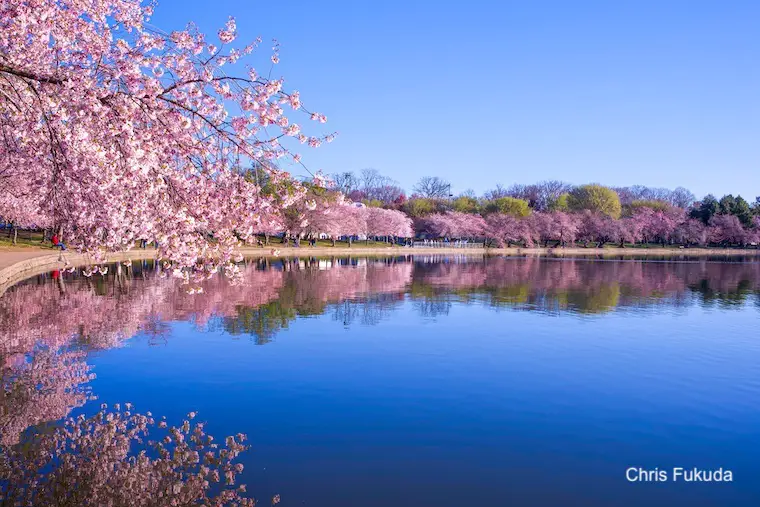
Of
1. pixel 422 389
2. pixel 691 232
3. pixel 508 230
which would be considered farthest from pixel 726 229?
pixel 422 389

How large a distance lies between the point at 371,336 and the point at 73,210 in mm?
9993

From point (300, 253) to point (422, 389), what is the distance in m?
54.9

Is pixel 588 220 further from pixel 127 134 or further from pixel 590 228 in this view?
pixel 127 134

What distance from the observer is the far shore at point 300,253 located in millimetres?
30109

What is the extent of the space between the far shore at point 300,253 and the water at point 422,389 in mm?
2371

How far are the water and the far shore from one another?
2371mm

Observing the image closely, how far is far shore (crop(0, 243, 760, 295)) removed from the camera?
3011cm

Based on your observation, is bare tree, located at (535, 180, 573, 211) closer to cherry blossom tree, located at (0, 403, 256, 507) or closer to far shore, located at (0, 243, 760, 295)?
far shore, located at (0, 243, 760, 295)

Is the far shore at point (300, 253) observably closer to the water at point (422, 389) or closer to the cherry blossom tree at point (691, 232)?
the water at point (422, 389)

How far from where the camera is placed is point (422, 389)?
39.3 feet

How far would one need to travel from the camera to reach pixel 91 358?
13742 mm

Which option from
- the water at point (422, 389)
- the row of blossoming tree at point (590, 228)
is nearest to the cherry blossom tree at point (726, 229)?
the row of blossoming tree at point (590, 228)

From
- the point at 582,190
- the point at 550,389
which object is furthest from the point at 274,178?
the point at 582,190

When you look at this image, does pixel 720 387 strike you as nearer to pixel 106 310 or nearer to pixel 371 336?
pixel 371 336
